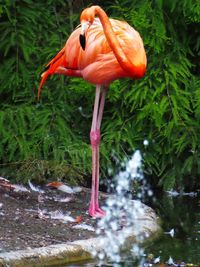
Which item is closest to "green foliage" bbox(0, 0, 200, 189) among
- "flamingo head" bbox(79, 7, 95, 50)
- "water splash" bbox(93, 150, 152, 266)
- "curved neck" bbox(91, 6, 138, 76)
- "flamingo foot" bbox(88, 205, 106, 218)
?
"water splash" bbox(93, 150, 152, 266)

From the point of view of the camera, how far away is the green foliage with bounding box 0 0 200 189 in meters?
8.15

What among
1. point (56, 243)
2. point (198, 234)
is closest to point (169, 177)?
point (198, 234)

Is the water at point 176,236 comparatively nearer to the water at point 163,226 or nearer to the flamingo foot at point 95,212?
the water at point 163,226

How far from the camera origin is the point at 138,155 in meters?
8.43

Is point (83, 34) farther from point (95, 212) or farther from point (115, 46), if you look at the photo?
point (95, 212)

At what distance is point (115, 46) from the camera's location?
6.35 metres

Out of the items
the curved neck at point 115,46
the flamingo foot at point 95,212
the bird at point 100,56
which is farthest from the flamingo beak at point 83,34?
the flamingo foot at point 95,212

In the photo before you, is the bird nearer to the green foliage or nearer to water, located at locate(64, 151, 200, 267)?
water, located at locate(64, 151, 200, 267)

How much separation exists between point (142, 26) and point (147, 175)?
1415 mm

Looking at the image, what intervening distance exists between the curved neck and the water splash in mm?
1078

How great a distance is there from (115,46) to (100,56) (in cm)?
24

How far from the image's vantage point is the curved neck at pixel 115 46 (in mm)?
6352

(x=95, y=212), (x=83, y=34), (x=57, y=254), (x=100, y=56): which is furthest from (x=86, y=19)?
(x=57, y=254)

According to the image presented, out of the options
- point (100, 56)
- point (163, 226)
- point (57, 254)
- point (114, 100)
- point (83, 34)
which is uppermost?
point (83, 34)
